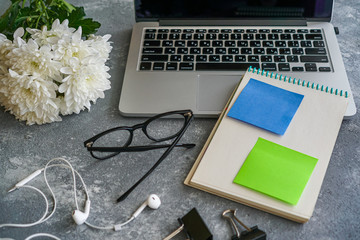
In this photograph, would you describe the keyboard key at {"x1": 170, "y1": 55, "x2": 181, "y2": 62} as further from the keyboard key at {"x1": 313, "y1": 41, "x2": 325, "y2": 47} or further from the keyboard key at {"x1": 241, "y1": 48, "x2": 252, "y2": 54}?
the keyboard key at {"x1": 313, "y1": 41, "x2": 325, "y2": 47}

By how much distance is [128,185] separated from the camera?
0.71 m

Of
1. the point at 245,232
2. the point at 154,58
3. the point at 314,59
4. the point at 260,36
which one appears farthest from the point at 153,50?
the point at 245,232

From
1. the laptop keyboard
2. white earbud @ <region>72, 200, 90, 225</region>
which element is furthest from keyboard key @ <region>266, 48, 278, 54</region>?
white earbud @ <region>72, 200, 90, 225</region>

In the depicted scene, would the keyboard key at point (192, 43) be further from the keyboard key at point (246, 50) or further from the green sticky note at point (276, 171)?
the green sticky note at point (276, 171)

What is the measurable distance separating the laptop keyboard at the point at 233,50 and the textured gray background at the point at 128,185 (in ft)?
0.33

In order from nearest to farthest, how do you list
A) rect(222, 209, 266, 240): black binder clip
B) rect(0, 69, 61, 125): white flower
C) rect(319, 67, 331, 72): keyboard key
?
1. rect(222, 209, 266, 240): black binder clip
2. rect(0, 69, 61, 125): white flower
3. rect(319, 67, 331, 72): keyboard key

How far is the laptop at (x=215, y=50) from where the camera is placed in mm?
814

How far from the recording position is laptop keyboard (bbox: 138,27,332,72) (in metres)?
0.85

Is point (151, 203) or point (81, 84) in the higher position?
point (81, 84)

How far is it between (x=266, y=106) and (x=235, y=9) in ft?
0.92

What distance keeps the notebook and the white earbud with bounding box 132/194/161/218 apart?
7 centimetres

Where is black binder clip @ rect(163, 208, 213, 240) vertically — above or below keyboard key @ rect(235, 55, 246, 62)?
below

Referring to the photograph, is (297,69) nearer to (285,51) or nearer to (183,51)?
(285,51)

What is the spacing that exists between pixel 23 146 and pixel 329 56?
2.17 feet
